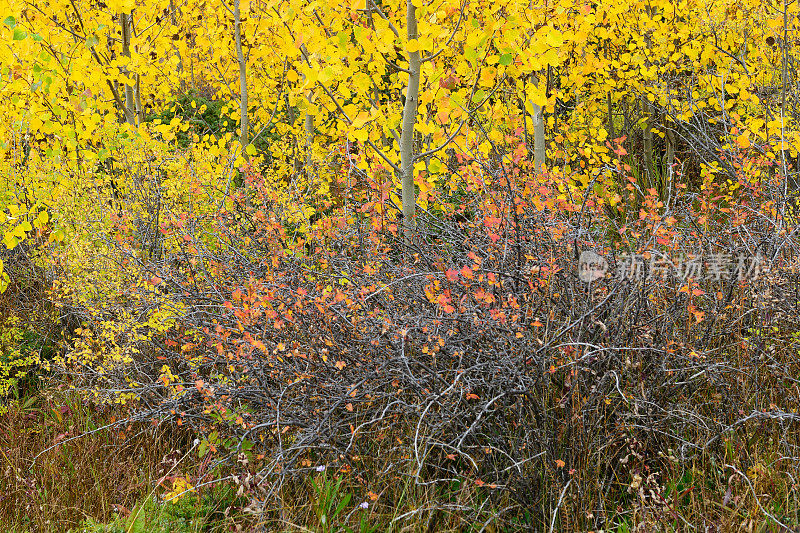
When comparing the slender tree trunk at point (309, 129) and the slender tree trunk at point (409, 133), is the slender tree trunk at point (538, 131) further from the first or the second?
the slender tree trunk at point (309, 129)

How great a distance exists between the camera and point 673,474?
8.63 ft

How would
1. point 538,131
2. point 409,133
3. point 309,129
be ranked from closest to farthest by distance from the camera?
point 409,133 < point 538,131 < point 309,129

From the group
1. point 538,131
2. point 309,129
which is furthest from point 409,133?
point 309,129

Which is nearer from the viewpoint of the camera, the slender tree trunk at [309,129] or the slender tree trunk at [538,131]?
the slender tree trunk at [538,131]

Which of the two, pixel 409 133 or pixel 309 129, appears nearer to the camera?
pixel 409 133

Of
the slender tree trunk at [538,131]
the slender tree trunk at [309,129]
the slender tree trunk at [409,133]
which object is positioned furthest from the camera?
the slender tree trunk at [309,129]

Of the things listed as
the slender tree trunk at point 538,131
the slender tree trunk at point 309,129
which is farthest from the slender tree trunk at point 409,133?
the slender tree trunk at point 309,129

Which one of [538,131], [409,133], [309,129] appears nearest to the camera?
[409,133]

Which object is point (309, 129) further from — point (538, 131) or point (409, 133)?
point (409, 133)

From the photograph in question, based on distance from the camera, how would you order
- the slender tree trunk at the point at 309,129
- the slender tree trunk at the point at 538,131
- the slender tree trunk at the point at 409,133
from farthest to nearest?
the slender tree trunk at the point at 309,129, the slender tree trunk at the point at 538,131, the slender tree trunk at the point at 409,133

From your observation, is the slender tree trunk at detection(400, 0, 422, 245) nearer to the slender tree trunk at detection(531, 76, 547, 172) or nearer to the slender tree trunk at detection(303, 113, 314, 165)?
the slender tree trunk at detection(531, 76, 547, 172)

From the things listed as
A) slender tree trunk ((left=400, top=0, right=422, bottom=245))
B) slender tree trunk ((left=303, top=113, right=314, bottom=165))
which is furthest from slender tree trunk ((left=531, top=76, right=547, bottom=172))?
slender tree trunk ((left=303, top=113, right=314, bottom=165))

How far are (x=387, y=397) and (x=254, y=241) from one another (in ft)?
3.93

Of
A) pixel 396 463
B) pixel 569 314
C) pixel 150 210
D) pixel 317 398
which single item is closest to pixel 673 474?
pixel 569 314
